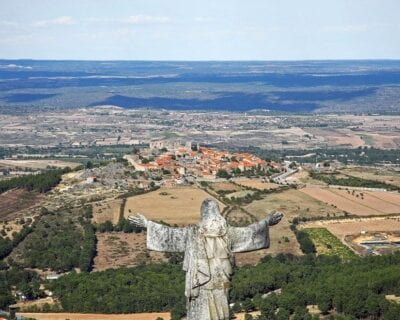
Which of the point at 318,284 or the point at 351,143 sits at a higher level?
the point at 318,284

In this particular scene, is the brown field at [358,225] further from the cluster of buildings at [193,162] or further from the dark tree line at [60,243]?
the cluster of buildings at [193,162]

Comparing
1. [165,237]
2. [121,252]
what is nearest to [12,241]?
[121,252]

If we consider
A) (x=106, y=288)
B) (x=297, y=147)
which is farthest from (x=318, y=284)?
(x=297, y=147)

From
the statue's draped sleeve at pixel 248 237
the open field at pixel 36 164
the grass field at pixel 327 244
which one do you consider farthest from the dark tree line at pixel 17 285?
the open field at pixel 36 164

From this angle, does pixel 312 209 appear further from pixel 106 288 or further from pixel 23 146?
pixel 23 146

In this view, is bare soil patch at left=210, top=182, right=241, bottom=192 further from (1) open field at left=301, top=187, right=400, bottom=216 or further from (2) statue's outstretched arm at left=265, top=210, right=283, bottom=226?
(2) statue's outstretched arm at left=265, top=210, right=283, bottom=226

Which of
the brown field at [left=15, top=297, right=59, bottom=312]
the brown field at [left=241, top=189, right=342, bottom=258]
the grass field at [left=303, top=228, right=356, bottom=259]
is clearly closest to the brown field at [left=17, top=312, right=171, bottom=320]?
the brown field at [left=15, top=297, right=59, bottom=312]

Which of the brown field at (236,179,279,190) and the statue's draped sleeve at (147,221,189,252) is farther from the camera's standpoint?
the brown field at (236,179,279,190)
